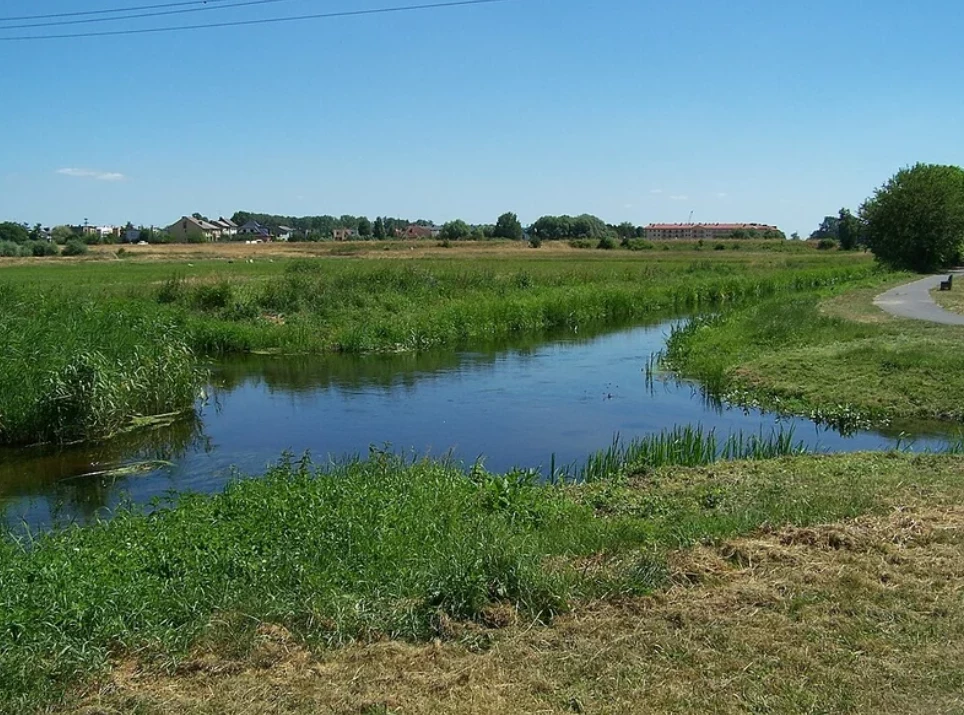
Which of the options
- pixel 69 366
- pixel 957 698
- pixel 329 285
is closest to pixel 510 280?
pixel 329 285

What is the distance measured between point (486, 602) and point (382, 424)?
34.9 feet

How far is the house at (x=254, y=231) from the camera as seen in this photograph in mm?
144125

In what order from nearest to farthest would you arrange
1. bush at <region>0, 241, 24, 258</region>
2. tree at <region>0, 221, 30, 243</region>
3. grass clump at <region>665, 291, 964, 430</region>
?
grass clump at <region>665, 291, 964, 430</region> → bush at <region>0, 241, 24, 258</region> → tree at <region>0, 221, 30, 243</region>

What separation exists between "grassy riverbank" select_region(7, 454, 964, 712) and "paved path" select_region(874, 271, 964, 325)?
2080 cm

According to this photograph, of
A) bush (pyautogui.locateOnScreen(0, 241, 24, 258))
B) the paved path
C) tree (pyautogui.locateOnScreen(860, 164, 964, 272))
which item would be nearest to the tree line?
tree (pyautogui.locateOnScreen(860, 164, 964, 272))

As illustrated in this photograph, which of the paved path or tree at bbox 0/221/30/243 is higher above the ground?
tree at bbox 0/221/30/243

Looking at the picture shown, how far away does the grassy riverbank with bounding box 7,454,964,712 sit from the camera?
14.8 ft

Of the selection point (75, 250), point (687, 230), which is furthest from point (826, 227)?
point (75, 250)

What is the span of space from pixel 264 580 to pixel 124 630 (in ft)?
3.61

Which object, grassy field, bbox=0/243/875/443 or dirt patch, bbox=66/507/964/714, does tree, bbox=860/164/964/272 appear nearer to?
grassy field, bbox=0/243/875/443

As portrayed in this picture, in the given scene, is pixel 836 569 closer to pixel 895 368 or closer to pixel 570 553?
pixel 570 553

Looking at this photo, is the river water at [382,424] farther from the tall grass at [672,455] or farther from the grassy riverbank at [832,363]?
the tall grass at [672,455]

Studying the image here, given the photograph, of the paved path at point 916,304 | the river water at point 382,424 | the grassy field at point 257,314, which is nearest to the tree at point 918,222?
the grassy field at point 257,314

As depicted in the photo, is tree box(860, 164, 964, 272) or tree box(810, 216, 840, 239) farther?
tree box(810, 216, 840, 239)
